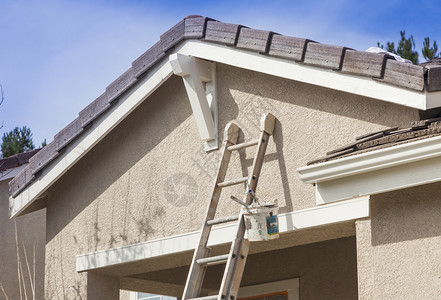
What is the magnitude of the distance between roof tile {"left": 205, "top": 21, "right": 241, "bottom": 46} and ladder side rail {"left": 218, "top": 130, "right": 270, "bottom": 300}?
40.7 inches

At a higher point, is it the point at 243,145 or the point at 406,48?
the point at 406,48

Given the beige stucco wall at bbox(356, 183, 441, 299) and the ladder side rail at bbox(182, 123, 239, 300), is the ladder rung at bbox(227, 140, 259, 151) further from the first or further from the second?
the beige stucco wall at bbox(356, 183, 441, 299)

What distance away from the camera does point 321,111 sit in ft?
23.1

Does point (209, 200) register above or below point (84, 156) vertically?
below

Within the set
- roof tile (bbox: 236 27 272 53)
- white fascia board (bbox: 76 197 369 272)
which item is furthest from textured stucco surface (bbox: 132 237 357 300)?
roof tile (bbox: 236 27 272 53)

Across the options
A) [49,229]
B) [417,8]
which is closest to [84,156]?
[49,229]

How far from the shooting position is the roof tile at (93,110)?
331 inches

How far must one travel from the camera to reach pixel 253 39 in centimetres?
733

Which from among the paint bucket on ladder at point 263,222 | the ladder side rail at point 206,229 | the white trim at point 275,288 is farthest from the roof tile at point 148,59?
the white trim at point 275,288

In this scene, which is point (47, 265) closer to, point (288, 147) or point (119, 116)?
point (119, 116)

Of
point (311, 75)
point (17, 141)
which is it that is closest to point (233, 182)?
point (311, 75)

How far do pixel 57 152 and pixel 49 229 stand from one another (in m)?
0.98

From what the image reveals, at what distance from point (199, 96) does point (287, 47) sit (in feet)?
3.89

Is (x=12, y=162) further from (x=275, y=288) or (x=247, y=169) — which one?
(x=247, y=169)
